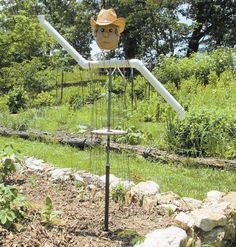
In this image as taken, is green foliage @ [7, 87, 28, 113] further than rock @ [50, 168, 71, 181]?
Yes

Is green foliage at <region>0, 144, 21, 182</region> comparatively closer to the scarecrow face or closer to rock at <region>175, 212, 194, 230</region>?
the scarecrow face

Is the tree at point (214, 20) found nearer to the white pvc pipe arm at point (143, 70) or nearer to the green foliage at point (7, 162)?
the green foliage at point (7, 162)

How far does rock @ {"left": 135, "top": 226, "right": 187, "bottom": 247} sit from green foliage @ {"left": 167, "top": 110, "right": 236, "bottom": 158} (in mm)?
3910

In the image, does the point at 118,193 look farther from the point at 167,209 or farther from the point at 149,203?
the point at 167,209

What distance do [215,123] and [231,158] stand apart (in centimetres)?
64

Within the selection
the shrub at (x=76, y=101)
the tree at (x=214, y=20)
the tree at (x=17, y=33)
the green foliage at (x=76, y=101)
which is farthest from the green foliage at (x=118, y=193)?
the tree at (x=214, y=20)

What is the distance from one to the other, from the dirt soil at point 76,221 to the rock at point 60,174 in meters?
0.09

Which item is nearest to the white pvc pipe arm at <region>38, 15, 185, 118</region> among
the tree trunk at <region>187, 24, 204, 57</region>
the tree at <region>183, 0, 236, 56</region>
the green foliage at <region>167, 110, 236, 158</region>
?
the green foliage at <region>167, 110, 236, 158</region>

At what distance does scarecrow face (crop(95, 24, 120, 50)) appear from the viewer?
11.5ft

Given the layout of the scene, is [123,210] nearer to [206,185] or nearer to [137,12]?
[206,185]

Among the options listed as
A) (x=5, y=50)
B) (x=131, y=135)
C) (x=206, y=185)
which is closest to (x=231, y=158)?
(x=206, y=185)

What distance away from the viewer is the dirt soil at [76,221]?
339 centimetres

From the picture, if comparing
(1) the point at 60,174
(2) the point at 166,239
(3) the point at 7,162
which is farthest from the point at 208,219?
(3) the point at 7,162

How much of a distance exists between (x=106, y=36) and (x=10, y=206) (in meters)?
1.48
